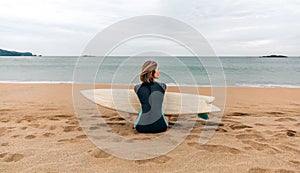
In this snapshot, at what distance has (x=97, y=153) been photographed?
8.61ft

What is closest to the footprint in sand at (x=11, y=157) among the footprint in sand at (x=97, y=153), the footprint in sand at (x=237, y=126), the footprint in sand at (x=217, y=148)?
the footprint in sand at (x=97, y=153)

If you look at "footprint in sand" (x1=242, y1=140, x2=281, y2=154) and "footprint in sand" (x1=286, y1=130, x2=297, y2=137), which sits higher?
"footprint in sand" (x1=286, y1=130, x2=297, y2=137)

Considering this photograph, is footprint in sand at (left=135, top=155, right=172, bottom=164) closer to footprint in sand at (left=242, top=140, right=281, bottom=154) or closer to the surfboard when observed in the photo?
footprint in sand at (left=242, top=140, right=281, bottom=154)

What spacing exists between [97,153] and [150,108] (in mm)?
899

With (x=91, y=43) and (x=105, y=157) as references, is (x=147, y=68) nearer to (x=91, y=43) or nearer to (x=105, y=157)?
(x=91, y=43)

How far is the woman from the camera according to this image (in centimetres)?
321

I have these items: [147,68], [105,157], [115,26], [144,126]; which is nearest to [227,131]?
[144,126]

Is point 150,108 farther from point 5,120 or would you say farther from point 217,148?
point 5,120

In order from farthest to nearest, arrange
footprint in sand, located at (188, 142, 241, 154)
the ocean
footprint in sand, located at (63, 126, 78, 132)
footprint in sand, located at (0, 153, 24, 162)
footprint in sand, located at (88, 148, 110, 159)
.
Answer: the ocean
footprint in sand, located at (63, 126, 78, 132)
footprint in sand, located at (188, 142, 241, 154)
footprint in sand, located at (88, 148, 110, 159)
footprint in sand, located at (0, 153, 24, 162)

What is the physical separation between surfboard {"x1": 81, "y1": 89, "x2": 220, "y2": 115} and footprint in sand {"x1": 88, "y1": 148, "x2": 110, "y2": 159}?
1052mm

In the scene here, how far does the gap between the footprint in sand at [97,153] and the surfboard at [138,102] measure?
105cm

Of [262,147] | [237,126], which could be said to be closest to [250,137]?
[262,147]

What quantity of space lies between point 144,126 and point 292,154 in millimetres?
1697

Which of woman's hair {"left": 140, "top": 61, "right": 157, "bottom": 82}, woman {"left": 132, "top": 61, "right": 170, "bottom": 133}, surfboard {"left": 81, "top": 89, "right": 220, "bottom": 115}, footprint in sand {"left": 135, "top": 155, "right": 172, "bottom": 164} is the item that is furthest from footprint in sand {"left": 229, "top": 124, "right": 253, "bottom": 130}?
footprint in sand {"left": 135, "top": 155, "right": 172, "bottom": 164}
